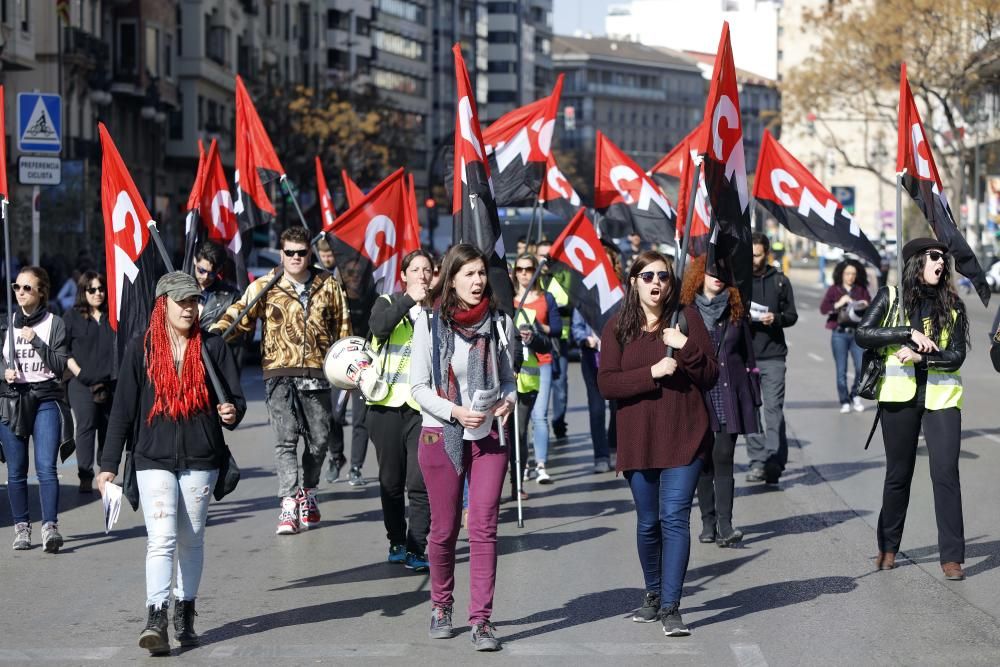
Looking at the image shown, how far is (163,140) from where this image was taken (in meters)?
60.7

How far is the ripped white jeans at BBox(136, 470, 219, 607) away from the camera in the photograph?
7469mm

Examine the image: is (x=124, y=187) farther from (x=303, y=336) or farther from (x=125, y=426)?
(x=125, y=426)

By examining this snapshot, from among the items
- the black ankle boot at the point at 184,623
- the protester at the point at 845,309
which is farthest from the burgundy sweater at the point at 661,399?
the protester at the point at 845,309

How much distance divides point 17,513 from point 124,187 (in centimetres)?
209

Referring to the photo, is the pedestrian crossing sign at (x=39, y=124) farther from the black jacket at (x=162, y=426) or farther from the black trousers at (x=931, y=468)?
the black trousers at (x=931, y=468)

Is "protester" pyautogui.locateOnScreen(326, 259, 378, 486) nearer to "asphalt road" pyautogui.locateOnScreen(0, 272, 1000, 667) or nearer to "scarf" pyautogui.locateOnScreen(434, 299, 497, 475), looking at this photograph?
"asphalt road" pyautogui.locateOnScreen(0, 272, 1000, 667)

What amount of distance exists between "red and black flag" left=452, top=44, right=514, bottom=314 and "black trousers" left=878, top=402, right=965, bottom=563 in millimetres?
2139

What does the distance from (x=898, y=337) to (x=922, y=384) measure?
1.04 feet

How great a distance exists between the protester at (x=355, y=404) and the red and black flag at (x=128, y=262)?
1658mm

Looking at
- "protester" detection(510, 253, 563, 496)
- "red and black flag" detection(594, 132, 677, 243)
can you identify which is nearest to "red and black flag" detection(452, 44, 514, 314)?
"protester" detection(510, 253, 563, 496)

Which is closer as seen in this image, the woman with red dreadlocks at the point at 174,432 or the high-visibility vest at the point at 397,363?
the woman with red dreadlocks at the point at 174,432

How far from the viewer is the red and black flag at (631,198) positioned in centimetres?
1562

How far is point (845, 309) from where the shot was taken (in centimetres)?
1783

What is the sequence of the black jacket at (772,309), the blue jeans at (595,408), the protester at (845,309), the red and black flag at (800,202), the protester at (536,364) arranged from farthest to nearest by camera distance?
the protester at (845,309)
the blue jeans at (595,408)
the black jacket at (772,309)
the protester at (536,364)
the red and black flag at (800,202)
